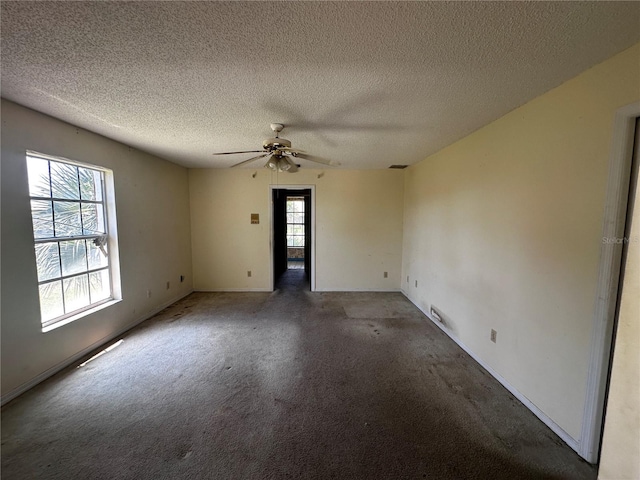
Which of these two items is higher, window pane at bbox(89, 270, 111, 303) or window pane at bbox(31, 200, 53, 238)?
window pane at bbox(31, 200, 53, 238)

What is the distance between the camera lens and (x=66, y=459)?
1423 millimetres

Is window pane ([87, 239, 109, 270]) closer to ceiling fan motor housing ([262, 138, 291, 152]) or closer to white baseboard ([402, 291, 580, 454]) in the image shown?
ceiling fan motor housing ([262, 138, 291, 152])

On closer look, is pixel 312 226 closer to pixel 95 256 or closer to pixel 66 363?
pixel 95 256

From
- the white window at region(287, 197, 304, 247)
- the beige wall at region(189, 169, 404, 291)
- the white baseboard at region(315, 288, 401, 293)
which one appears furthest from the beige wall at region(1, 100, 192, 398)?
the white window at region(287, 197, 304, 247)

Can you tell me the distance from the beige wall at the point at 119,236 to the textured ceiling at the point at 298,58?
0.98 ft

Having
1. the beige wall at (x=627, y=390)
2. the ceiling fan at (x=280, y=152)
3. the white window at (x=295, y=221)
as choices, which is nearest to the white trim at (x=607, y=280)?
the beige wall at (x=627, y=390)

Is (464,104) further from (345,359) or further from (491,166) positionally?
(345,359)

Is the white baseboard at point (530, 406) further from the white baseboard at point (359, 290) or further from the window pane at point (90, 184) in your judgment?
the window pane at point (90, 184)

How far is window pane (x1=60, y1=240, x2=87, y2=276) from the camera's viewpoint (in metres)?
2.38

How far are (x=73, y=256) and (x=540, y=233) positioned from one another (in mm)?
4202

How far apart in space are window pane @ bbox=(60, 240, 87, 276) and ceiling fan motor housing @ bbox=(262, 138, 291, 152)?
2.23 metres

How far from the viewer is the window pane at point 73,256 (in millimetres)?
2381

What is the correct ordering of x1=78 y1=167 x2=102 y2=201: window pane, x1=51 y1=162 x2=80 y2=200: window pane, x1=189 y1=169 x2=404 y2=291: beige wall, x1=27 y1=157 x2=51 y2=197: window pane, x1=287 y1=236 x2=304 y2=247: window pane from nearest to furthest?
x1=27 y1=157 x2=51 y2=197: window pane < x1=51 y1=162 x2=80 y2=200: window pane < x1=78 y1=167 x2=102 y2=201: window pane < x1=189 y1=169 x2=404 y2=291: beige wall < x1=287 y1=236 x2=304 y2=247: window pane

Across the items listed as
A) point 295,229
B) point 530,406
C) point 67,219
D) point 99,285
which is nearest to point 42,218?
point 67,219
